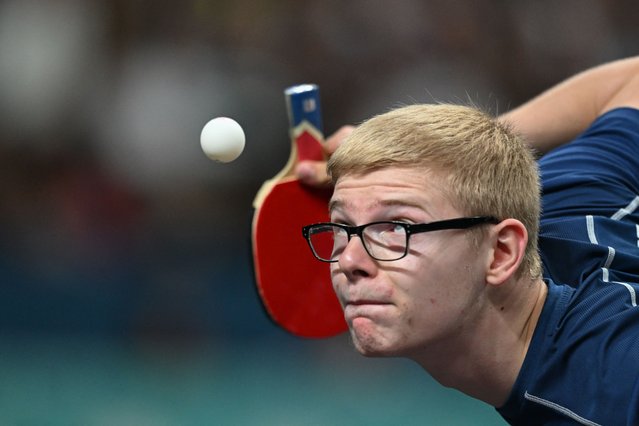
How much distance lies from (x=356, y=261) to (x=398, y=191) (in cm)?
15

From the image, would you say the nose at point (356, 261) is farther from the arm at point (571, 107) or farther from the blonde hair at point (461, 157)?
the arm at point (571, 107)

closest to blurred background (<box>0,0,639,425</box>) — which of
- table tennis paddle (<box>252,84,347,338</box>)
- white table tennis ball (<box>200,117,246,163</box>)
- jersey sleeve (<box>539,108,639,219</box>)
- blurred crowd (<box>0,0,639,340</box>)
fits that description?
blurred crowd (<box>0,0,639,340</box>)

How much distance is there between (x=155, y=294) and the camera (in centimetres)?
492

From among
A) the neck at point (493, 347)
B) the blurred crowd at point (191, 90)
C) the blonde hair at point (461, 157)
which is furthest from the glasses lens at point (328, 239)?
the blurred crowd at point (191, 90)

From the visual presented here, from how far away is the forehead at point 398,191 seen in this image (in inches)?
67.2

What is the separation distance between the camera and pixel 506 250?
1784 mm

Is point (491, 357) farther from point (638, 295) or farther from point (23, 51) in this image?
point (23, 51)

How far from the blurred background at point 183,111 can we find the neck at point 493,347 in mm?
2800

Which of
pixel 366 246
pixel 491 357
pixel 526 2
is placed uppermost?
pixel 526 2

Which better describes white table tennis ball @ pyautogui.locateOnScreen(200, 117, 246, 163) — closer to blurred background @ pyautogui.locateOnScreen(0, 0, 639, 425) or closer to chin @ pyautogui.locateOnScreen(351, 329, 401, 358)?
chin @ pyautogui.locateOnScreen(351, 329, 401, 358)

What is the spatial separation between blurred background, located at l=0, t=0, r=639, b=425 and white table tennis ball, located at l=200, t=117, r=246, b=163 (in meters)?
2.56

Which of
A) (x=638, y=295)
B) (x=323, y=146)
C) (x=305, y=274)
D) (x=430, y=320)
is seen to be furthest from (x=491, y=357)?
(x=323, y=146)

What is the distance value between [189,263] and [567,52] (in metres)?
2.59

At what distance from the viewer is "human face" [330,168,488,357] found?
5.54ft
